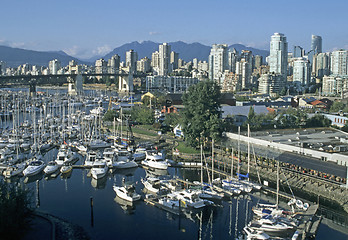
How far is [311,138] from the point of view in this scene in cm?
1539

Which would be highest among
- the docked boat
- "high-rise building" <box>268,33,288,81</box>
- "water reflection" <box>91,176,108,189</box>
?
"high-rise building" <box>268,33,288,81</box>

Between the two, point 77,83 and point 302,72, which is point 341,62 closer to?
point 302,72

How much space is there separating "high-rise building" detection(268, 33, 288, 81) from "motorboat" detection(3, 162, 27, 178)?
5140cm

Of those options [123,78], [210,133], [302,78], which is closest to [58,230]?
[210,133]

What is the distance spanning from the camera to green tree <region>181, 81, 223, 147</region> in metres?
14.6

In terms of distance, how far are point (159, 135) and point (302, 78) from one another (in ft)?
142

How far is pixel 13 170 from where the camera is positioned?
486 inches

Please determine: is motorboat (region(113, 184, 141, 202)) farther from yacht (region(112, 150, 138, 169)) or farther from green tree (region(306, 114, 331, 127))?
green tree (region(306, 114, 331, 127))

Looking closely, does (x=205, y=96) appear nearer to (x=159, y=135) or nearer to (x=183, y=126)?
(x=183, y=126)

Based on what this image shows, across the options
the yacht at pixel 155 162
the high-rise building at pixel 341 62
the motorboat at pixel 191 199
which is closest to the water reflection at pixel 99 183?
the yacht at pixel 155 162

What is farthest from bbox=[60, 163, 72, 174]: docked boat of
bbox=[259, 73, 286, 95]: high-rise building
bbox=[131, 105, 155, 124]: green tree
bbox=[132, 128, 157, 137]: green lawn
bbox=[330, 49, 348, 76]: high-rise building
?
bbox=[330, 49, 348, 76]: high-rise building

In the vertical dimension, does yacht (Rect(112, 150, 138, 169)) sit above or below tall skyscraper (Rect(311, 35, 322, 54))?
below

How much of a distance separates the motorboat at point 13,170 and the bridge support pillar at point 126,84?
48896 millimetres

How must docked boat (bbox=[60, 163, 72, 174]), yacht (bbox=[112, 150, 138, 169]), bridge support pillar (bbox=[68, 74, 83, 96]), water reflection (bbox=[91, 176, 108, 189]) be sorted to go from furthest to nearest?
1. bridge support pillar (bbox=[68, 74, 83, 96])
2. yacht (bbox=[112, 150, 138, 169])
3. docked boat (bbox=[60, 163, 72, 174])
4. water reflection (bbox=[91, 176, 108, 189])
